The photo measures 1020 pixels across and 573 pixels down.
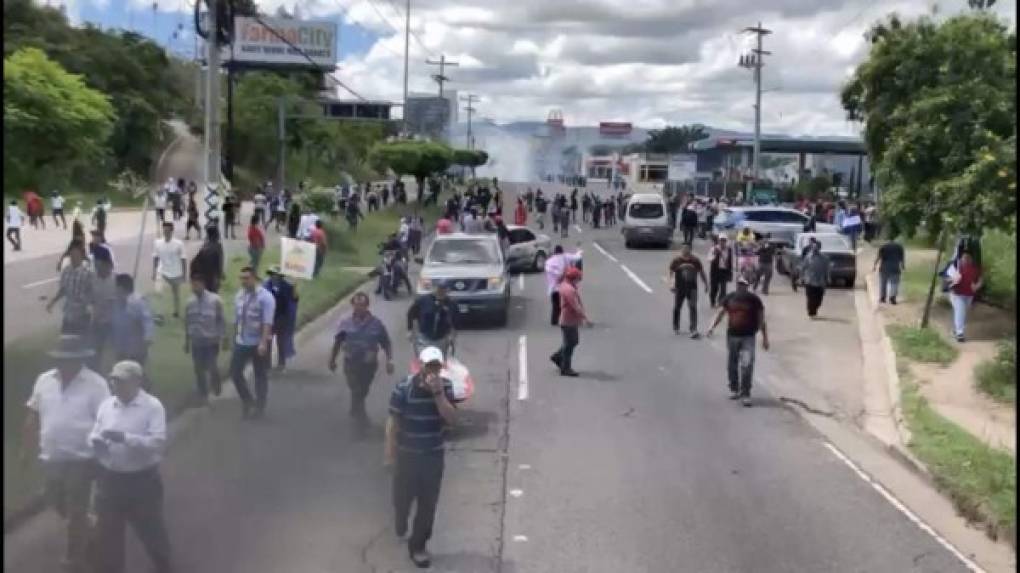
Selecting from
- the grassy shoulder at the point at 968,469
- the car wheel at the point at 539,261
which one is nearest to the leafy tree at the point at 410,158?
the car wheel at the point at 539,261

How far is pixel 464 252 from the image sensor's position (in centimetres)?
2423

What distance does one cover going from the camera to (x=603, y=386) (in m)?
16.7

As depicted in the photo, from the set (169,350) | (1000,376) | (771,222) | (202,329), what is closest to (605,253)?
(771,222)

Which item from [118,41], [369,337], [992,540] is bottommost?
[992,540]

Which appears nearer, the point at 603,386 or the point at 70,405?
the point at 70,405

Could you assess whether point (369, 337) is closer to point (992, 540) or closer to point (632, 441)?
point (632, 441)

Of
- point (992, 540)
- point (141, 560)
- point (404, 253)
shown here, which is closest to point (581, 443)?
point (992, 540)

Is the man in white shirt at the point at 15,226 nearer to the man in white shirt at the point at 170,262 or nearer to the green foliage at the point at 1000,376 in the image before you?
the man in white shirt at the point at 170,262

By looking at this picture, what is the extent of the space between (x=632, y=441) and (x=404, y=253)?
55.1 feet

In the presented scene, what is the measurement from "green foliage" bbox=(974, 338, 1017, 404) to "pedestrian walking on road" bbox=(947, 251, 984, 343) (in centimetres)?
261

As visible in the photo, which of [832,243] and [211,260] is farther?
[832,243]

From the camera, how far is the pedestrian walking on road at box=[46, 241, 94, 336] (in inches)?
525

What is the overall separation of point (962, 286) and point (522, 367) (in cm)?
714

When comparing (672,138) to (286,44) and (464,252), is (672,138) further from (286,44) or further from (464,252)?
(464,252)
